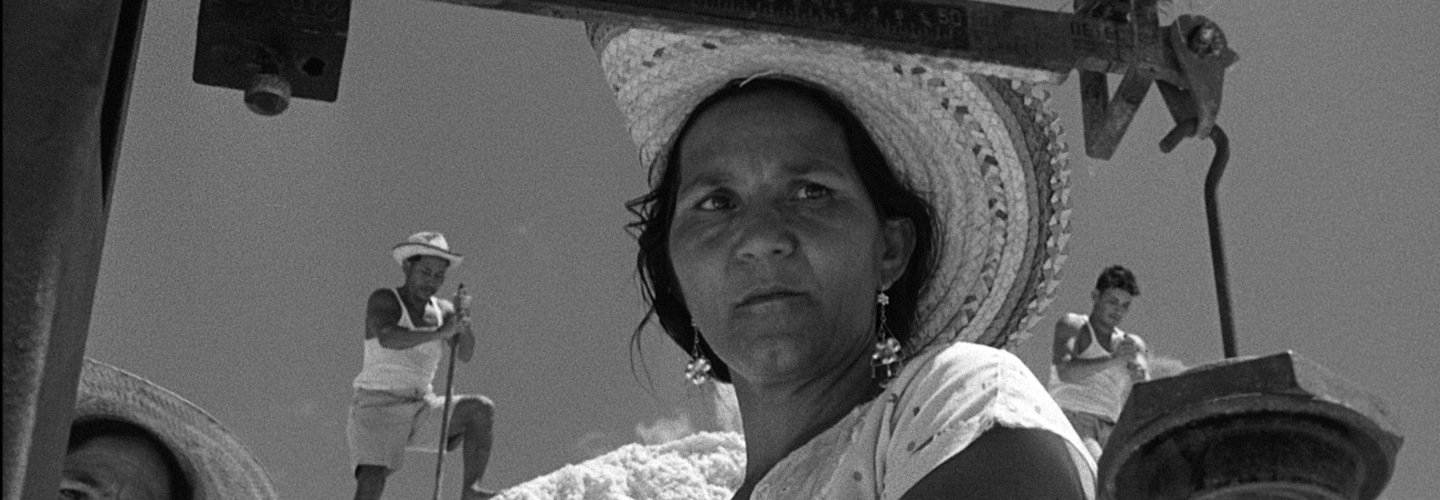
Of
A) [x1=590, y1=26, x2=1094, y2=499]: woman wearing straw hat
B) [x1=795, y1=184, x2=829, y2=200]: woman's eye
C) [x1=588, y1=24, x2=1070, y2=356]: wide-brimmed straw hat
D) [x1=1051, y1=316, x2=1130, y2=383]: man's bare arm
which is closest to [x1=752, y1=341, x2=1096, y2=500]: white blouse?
[x1=590, y1=26, x2=1094, y2=499]: woman wearing straw hat

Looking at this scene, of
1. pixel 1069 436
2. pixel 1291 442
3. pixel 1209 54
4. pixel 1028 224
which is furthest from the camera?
pixel 1028 224

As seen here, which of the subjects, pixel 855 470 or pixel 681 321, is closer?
pixel 855 470

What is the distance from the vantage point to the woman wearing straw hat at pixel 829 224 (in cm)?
229

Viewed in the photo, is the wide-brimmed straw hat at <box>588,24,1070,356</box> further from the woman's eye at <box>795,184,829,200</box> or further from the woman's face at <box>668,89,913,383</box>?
the woman's eye at <box>795,184,829,200</box>

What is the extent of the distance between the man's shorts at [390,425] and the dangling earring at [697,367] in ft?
16.3

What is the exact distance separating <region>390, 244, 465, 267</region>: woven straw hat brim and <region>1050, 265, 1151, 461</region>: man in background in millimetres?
2927

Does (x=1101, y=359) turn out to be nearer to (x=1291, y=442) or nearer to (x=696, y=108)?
(x=696, y=108)

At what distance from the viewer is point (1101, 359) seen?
7426 mm

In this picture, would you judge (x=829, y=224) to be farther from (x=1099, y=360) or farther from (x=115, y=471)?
(x=1099, y=360)

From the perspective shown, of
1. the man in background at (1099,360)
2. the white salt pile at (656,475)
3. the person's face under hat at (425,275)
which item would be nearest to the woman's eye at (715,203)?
the white salt pile at (656,475)

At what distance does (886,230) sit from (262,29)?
104cm

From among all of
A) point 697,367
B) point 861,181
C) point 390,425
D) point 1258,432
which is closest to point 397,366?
point 390,425

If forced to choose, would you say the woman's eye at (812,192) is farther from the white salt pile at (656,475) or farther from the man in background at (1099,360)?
the man in background at (1099,360)

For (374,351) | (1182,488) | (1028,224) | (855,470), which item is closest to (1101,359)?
(374,351)
